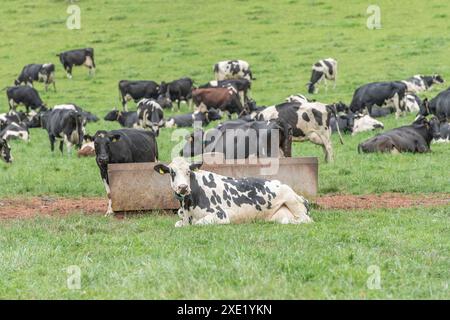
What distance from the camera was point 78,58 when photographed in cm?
4178

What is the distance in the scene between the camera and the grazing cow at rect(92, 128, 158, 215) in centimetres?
1538

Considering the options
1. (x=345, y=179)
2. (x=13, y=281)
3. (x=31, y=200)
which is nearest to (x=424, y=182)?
(x=345, y=179)

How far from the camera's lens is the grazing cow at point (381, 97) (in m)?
29.8

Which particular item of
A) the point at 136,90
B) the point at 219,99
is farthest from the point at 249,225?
the point at 136,90

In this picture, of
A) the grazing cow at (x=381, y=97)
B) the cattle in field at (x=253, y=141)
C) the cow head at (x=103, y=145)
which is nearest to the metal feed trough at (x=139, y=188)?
the cow head at (x=103, y=145)

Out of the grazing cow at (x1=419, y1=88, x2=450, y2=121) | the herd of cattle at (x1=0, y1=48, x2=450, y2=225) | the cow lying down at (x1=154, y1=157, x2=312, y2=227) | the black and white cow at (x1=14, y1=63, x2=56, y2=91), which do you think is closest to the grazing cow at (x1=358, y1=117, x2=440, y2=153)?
the herd of cattle at (x1=0, y1=48, x2=450, y2=225)

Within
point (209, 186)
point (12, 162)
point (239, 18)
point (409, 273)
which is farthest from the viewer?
point (239, 18)

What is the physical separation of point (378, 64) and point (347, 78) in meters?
1.97

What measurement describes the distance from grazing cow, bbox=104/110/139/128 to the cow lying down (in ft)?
55.6

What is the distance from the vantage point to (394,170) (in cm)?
1820

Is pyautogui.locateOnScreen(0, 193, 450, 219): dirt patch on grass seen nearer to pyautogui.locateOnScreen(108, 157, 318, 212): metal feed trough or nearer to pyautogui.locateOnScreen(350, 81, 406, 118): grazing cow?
pyautogui.locateOnScreen(108, 157, 318, 212): metal feed trough

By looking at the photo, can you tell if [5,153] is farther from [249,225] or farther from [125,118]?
[249,225]
